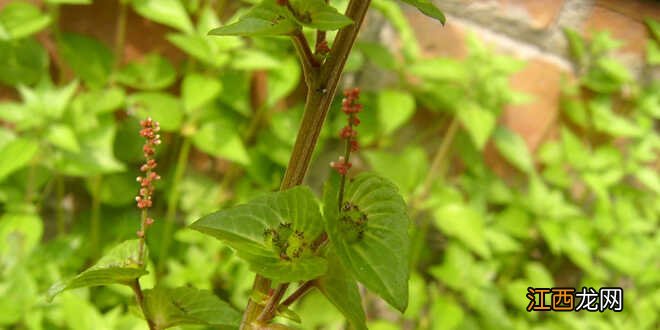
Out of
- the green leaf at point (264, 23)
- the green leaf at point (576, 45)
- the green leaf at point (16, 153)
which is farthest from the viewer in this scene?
the green leaf at point (576, 45)

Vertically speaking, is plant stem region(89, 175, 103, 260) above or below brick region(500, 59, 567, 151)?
below

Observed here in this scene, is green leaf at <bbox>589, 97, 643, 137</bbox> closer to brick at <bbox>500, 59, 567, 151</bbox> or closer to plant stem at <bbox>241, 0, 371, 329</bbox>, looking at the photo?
brick at <bbox>500, 59, 567, 151</bbox>

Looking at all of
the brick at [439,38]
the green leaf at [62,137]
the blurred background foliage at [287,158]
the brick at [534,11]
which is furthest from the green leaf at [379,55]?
the green leaf at [62,137]

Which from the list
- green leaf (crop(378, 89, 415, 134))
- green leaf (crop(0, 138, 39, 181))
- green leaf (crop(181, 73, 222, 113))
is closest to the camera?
green leaf (crop(0, 138, 39, 181))

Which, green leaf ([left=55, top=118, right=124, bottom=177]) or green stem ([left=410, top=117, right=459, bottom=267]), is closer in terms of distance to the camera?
green leaf ([left=55, top=118, right=124, bottom=177])

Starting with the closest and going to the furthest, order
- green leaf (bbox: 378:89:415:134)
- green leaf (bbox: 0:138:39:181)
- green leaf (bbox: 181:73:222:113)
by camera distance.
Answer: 1. green leaf (bbox: 0:138:39:181)
2. green leaf (bbox: 181:73:222:113)
3. green leaf (bbox: 378:89:415:134)

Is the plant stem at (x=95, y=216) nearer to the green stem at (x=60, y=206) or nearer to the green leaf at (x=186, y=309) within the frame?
the green stem at (x=60, y=206)

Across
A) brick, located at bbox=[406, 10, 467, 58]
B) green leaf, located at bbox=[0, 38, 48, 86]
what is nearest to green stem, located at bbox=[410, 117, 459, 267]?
brick, located at bbox=[406, 10, 467, 58]
